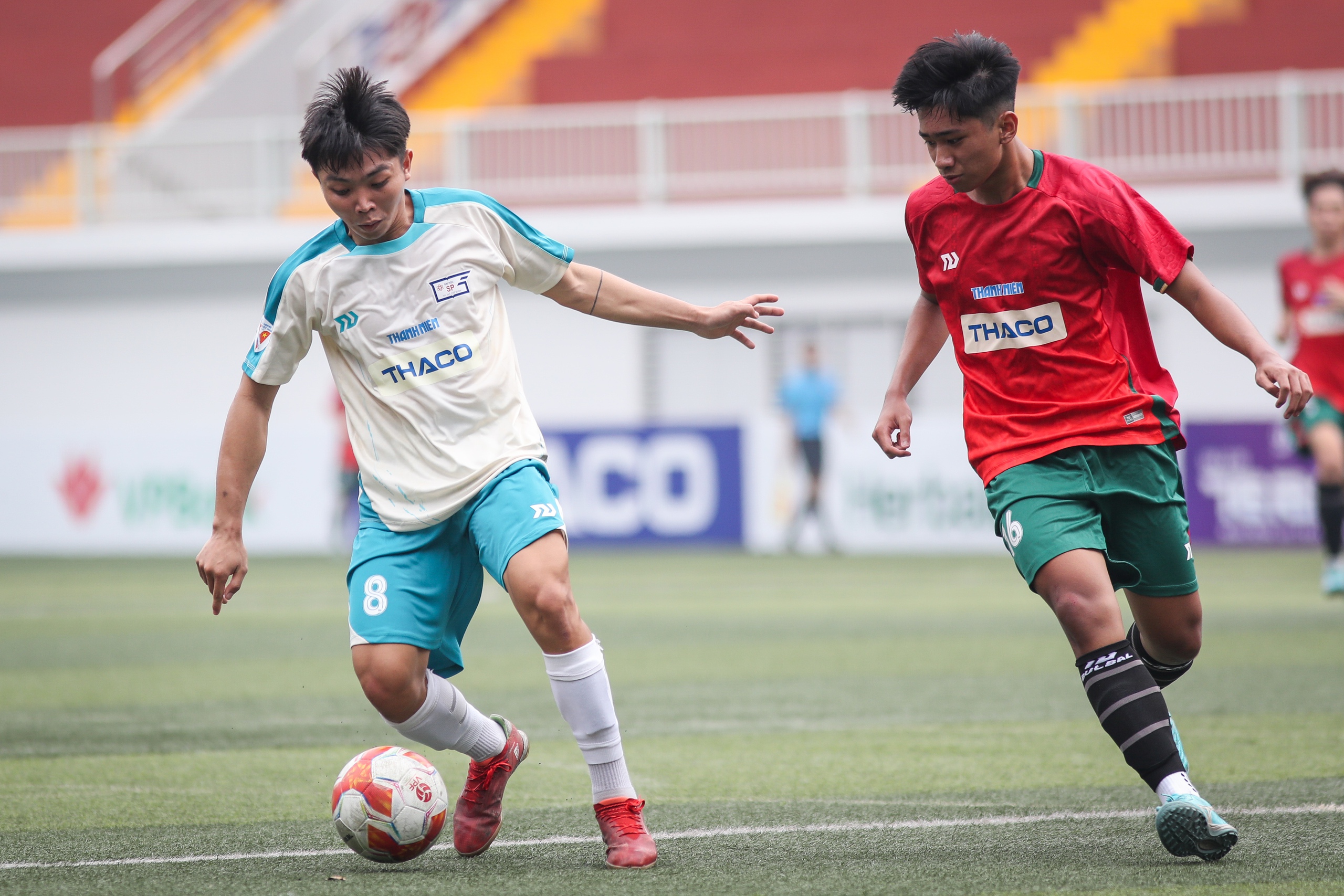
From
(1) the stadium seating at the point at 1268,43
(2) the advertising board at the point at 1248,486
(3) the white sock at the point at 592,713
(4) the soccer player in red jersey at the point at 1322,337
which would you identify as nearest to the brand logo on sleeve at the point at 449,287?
(3) the white sock at the point at 592,713

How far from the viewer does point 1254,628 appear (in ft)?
31.7

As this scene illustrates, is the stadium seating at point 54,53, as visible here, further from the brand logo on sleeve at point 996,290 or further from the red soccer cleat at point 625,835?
the red soccer cleat at point 625,835

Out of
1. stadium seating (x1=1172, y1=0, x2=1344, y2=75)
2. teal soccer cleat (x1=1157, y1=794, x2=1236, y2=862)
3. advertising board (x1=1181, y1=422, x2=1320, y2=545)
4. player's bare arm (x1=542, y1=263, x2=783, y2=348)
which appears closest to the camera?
teal soccer cleat (x1=1157, y1=794, x2=1236, y2=862)

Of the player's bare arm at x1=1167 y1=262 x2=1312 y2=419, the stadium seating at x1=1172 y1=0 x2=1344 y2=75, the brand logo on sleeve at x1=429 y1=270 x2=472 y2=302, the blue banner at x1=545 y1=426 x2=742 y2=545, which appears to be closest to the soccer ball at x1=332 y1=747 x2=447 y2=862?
the brand logo on sleeve at x1=429 y1=270 x2=472 y2=302

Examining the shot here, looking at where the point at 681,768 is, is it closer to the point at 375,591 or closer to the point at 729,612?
the point at 375,591

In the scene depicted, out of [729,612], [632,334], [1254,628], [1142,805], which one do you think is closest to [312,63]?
[632,334]

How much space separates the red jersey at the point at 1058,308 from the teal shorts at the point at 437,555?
1.21 meters

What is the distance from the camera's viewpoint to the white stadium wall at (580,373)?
1805 cm

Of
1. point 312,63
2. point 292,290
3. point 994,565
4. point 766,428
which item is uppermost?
point 312,63

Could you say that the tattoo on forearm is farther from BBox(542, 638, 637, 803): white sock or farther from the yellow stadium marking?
the yellow stadium marking

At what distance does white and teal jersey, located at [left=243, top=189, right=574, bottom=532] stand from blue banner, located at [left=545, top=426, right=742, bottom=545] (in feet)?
44.7

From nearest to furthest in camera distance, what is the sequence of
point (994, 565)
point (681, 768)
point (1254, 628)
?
point (681, 768)
point (1254, 628)
point (994, 565)

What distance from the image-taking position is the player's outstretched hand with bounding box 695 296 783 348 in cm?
453

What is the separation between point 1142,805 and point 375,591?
7.61ft
